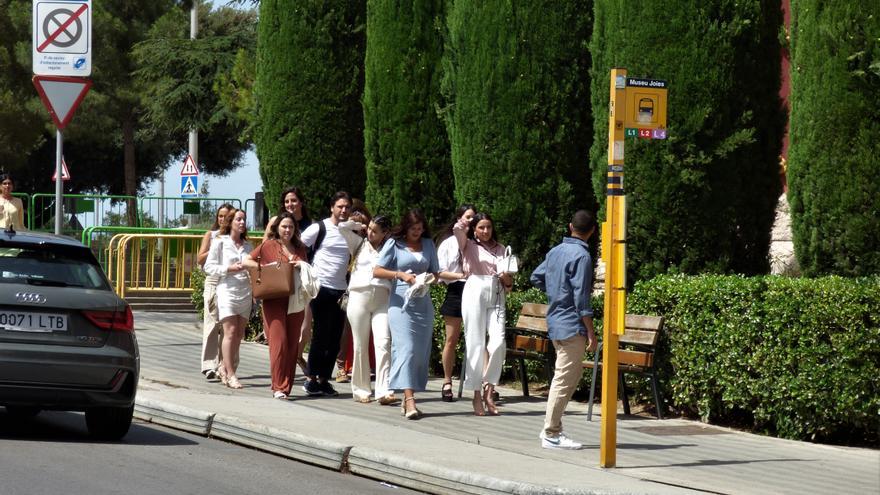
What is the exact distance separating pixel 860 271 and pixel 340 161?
9054 mm

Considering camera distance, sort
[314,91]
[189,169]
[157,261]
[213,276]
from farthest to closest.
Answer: [189,169]
[157,261]
[314,91]
[213,276]

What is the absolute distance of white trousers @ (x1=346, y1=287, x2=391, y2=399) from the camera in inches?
531

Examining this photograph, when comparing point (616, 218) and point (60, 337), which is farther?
point (60, 337)

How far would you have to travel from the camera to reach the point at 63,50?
15711 mm

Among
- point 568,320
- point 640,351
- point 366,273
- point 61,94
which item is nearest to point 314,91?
point 61,94

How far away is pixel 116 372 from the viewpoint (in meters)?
10.5

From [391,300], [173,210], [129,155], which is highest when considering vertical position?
[129,155]

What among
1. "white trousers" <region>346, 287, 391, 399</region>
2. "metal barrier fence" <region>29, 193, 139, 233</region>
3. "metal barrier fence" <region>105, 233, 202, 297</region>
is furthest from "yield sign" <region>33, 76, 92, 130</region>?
"metal barrier fence" <region>29, 193, 139, 233</region>

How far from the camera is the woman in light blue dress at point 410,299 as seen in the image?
12797mm

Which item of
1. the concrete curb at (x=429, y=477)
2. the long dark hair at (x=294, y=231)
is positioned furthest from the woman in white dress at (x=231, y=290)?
the concrete curb at (x=429, y=477)

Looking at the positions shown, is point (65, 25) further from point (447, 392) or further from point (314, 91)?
point (447, 392)

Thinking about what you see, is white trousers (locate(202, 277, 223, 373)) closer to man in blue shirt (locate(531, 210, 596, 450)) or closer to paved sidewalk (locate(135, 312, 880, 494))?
paved sidewalk (locate(135, 312, 880, 494))

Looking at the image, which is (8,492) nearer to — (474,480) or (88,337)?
(88,337)

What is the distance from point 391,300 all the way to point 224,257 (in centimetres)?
235
